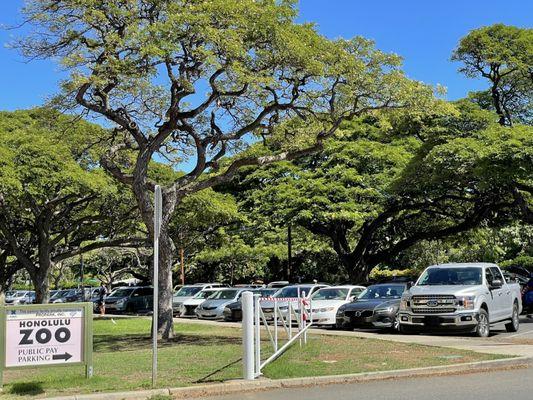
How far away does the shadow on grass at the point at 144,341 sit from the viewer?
50.3 ft

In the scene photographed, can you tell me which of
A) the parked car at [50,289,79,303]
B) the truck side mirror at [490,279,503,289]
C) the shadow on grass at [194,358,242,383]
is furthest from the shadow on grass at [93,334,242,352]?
the parked car at [50,289,79,303]

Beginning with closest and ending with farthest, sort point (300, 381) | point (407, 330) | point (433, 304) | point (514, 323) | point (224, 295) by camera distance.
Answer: point (300, 381), point (433, 304), point (407, 330), point (514, 323), point (224, 295)

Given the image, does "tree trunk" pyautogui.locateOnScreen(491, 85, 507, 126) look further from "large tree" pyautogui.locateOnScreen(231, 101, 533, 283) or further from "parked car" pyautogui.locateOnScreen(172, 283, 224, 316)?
"parked car" pyautogui.locateOnScreen(172, 283, 224, 316)

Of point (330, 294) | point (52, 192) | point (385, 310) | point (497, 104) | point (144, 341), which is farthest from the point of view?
point (497, 104)

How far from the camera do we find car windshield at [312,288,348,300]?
22.0 m

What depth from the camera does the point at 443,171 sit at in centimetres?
2630

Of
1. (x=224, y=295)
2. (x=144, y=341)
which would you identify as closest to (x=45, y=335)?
(x=144, y=341)

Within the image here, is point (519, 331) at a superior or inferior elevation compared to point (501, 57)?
inferior

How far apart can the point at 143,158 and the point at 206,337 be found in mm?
5354

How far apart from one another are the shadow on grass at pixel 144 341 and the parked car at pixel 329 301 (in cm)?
425

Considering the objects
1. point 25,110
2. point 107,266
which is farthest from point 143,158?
point 107,266

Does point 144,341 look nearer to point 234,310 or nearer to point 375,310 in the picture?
point 375,310

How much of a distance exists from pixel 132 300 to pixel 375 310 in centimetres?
2058

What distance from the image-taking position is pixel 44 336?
30.6 feet
